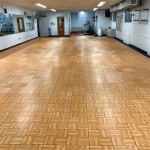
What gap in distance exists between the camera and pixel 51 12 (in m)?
20.0

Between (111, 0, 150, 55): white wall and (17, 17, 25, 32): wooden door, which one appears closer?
(111, 0, 150, 55): white wall

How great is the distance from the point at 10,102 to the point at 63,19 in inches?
689

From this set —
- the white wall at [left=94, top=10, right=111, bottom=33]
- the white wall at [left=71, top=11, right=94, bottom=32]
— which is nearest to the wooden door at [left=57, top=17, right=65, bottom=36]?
the white wall at [left=94, top=10, right=111, bottom=33]

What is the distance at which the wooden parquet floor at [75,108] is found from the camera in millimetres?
2643

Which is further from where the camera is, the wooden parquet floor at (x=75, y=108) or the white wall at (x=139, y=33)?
the white wall at (x=139, y=33)

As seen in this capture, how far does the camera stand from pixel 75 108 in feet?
11.9

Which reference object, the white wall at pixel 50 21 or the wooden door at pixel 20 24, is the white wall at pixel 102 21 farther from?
the wooden door at pixel 20 24

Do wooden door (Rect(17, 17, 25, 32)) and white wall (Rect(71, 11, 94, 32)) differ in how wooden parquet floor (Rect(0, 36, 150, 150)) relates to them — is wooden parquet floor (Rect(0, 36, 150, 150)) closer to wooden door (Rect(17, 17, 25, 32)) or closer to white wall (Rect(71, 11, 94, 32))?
wooden door (Rect(17, 17, 25, 32))

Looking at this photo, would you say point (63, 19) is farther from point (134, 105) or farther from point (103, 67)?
point (134, 105)

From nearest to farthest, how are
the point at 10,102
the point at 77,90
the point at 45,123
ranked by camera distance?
1. the point at 45,123
2. the point at 10,102
3. the point at 77,90

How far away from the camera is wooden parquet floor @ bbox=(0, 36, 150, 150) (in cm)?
264

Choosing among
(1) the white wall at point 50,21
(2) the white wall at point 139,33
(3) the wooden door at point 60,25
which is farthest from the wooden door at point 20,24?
(2) the white wall at point 139,33

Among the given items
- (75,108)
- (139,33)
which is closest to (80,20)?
(139,33)

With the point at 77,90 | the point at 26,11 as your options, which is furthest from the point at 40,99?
the point at 26,11
